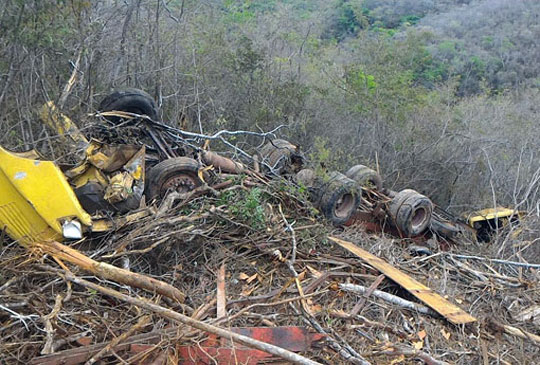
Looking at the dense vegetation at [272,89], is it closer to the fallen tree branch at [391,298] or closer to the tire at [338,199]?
the tire at [338,199]

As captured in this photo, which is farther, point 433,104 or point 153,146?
point 433,104

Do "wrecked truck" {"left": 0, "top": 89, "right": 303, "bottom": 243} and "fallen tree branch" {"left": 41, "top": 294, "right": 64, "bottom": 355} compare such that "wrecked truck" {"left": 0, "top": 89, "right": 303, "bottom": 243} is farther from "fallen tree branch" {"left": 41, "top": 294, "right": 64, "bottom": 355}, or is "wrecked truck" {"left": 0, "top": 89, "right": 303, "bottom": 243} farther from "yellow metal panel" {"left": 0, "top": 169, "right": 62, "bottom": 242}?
"fallen tree branch" {"left": 41, "top": 294, "right": 64, "bottom": 355}

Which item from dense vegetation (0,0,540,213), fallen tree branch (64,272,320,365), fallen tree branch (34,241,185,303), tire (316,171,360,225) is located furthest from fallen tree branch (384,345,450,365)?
dense vegetation (0,0,540,213)

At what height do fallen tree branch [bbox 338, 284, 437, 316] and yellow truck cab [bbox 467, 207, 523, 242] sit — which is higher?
fallen tree branch [bbox 338, 284, 437, 316]

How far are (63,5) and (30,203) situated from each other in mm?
3169

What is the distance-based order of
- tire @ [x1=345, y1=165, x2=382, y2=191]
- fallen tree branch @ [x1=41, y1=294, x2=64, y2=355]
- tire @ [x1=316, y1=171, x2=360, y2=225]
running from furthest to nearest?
tire @ [x1=345, y1=165, x2=382, y2=191], tire @ [x1=316, y1=171, x2=360, y2=225], fallen tree branch @ [x1=41, y1=294, x2=64, y2=355]

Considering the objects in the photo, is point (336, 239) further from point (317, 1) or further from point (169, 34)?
point (317, 1)

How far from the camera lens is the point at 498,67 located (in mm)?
22000

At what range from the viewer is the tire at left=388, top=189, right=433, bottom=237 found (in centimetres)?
714

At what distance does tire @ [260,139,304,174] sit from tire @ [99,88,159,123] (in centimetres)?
173

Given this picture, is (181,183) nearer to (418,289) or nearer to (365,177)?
(418,289)

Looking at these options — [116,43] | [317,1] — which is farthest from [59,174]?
[317,1]

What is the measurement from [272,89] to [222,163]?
182 inches

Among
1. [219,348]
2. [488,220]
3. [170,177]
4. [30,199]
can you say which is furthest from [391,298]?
[488,220]
